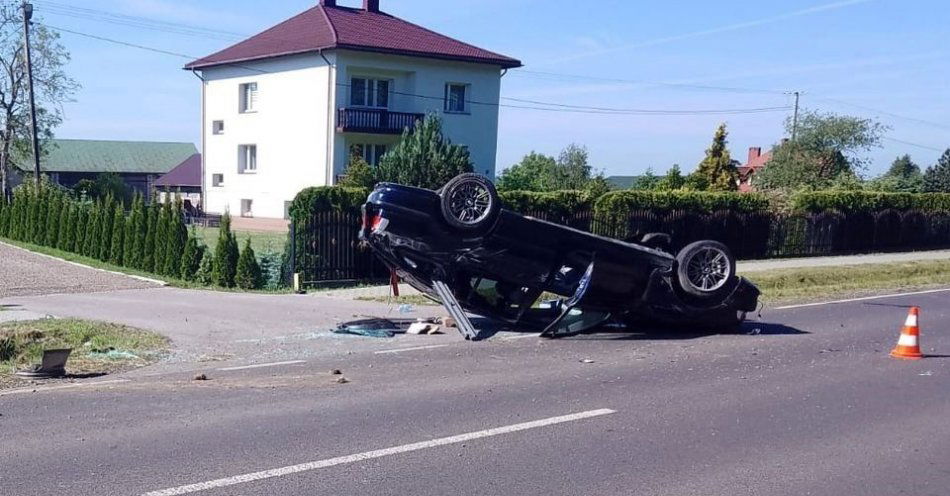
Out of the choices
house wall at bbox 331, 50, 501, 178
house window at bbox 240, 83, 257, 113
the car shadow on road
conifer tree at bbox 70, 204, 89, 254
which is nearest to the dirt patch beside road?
conifer tree at bbox 70, 204, 89, 254

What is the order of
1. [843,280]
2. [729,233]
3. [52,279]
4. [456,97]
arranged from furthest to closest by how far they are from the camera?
[456,97] < [729,233] < [843,280] < [52,279]

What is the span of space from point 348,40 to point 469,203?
87.6 feet

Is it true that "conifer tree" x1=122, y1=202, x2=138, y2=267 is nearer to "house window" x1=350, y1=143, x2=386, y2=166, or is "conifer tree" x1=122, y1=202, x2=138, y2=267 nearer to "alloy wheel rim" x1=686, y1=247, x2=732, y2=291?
"alloy wheel rim" x1=686, y1=247, x2=732, y2=291

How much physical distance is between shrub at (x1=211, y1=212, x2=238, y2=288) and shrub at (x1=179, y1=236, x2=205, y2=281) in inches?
36.3

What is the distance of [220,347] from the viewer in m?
10.9

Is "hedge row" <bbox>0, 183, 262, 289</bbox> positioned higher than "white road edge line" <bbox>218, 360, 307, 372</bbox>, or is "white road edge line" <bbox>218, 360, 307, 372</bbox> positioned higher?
"hedge row" <bbox>0, 183, 262, 289</bbox>

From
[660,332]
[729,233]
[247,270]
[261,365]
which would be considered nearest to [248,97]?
[729,233]

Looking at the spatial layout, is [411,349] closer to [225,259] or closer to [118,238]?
[225,259]

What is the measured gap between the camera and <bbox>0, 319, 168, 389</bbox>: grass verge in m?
9.45

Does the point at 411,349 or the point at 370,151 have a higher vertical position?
the point at 370,151

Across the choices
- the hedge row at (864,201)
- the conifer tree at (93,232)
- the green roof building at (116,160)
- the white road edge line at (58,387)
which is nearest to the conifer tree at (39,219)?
the conifer tree at (93,232)

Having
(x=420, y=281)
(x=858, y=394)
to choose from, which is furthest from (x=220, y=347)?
(x=858, y=394)

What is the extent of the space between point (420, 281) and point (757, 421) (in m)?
5.47

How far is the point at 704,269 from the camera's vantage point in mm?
11836
